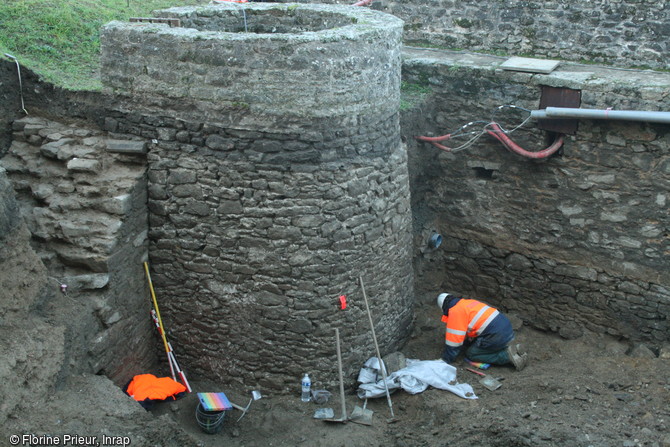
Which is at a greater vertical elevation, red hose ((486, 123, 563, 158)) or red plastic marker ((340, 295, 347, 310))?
red hose ((486, 123, 563, 158))

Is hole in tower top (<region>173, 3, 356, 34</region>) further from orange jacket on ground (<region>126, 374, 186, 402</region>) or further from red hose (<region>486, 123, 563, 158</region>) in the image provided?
orange jacket on ground (<region>126, 374, 186, 402</region>)

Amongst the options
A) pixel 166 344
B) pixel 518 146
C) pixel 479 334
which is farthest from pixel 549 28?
pixel 166 344

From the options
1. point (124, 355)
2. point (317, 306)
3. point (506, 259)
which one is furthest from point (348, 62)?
point (506, 259)

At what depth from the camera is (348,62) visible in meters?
6.52

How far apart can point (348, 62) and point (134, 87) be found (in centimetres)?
197

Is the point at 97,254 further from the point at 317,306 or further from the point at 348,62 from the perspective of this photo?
the point at 348,62

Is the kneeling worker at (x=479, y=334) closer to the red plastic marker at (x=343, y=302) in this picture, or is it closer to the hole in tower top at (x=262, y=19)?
the red plastic marker at (x=343, y=302)

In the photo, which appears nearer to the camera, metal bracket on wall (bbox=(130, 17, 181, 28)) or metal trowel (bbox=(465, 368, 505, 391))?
metal bracket on wall (bbox=(130, 17, 181, 28))

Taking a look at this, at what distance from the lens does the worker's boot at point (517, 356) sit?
809cm

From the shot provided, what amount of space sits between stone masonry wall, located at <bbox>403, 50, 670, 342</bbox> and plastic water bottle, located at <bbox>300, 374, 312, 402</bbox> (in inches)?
114

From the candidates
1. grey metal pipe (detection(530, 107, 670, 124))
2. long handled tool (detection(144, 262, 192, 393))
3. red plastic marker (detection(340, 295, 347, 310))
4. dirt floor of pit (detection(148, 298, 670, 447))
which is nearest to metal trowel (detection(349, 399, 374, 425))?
dirt floor of pit (detection(148, 298, 670, 447))

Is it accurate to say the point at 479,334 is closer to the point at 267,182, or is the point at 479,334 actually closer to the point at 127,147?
the point at 267,182

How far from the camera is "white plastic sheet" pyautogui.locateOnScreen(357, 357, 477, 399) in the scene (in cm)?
732

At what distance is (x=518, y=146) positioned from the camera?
8.92 m
